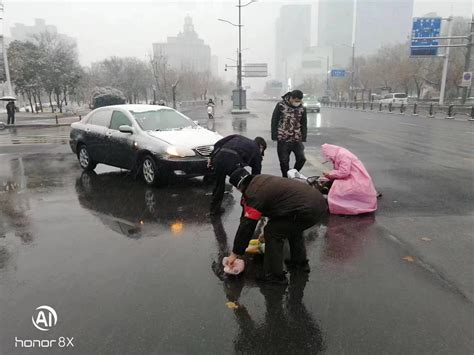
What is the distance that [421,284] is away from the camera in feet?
12.2

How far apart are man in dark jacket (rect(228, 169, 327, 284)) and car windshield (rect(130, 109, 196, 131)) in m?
4.56

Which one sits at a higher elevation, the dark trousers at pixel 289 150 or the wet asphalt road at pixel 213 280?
the dark trousers at pixel 289 150

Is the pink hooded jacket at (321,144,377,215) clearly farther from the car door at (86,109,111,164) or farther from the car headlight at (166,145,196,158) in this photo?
the car door at (86,109,111,164)

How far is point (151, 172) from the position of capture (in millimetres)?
7352

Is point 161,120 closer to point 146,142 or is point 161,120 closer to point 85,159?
point 146,142

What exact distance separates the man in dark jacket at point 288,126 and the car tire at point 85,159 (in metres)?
4.44

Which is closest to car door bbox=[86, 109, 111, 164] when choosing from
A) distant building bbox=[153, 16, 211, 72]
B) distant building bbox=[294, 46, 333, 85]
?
distant building bbox=[153, 16, 211, 72]

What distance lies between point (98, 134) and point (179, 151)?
2.46m

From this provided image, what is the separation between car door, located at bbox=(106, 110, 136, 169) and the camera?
25.5 feet

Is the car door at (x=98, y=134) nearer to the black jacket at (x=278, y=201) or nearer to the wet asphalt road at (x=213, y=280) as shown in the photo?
the wet asphalt road at (x=213, y=280)

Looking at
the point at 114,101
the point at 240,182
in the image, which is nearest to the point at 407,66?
the point at 114,101

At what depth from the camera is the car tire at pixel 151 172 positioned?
7.19m

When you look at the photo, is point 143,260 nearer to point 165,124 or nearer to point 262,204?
point 262,204

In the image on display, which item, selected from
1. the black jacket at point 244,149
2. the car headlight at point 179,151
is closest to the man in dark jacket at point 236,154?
the black jacket at point 244,149
